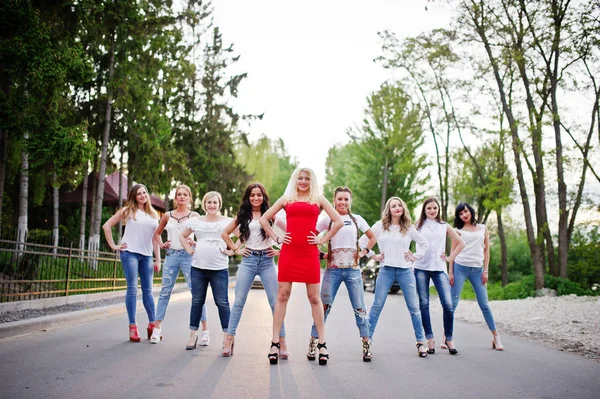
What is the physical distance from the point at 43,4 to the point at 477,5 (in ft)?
47.1

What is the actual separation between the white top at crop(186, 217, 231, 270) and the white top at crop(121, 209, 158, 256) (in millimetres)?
1104

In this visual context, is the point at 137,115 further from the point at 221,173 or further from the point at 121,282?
the point at 221,173

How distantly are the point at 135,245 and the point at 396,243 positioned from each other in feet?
11.3

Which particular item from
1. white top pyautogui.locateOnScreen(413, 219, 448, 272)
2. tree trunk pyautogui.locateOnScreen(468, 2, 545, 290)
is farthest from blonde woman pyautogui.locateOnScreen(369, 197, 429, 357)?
tree trunk pyautogui.locateOnScreen(468, 2, 545, 290)

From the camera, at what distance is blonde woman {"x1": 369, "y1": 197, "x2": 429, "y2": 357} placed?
7.13 metres

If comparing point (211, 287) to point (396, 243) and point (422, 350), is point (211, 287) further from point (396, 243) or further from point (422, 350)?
point (422, 350)

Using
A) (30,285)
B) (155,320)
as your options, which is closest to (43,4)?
(30,285)

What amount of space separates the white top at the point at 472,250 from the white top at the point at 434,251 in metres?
0.66

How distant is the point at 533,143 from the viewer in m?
19.8

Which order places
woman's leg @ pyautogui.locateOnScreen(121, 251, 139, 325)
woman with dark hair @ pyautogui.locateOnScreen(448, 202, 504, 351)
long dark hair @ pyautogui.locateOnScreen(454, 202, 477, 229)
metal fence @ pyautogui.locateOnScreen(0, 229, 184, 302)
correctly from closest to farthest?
Answer: woman's leg @ pyautogui.locateOnScreen(121, 251, 139, 325), woman with dark hair @ pyautogui.locateOnScreen(448, 202, 504, 351), long dark hair @ pyautogui.locateOnScreen(454, 202, 477, 229), metal fence @ pyautogui.locateOnScreen(0, 229, 184, 302)

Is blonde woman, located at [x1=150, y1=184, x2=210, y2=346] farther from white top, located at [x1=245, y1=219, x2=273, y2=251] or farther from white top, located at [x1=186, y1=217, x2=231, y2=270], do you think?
white top, located at [x1=245, y1=219, x2=273, y2=251]

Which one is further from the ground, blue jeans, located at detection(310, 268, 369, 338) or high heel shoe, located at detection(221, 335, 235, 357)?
blue jeans, located at detection(310, 268, 369, 338)

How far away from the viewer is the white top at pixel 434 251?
7.47 meters

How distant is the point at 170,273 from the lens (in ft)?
25.3
